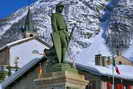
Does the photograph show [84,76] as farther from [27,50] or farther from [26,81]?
[27,50]

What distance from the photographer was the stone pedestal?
613 inches

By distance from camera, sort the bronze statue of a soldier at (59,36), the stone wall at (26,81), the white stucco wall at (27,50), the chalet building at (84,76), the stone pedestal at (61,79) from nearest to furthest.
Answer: the stone pedestal at (61,79) < the bronze statue of a soldier at (59,36) < the chalet building at (84,76) < the stone wall at (26,81) < the white stucco wall at (27,50)

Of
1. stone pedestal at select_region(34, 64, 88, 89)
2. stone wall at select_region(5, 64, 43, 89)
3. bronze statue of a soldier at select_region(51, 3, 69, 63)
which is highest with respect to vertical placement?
bronze statue of a soldier at select_region(51, 3, 69, 63)

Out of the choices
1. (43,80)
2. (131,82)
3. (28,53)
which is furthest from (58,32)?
(28,53)

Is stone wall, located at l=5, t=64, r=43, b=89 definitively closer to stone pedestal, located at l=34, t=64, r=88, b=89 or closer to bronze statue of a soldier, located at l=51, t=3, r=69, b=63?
bronze statue of a soldier, located at l=51, t=3, r=69, b=63

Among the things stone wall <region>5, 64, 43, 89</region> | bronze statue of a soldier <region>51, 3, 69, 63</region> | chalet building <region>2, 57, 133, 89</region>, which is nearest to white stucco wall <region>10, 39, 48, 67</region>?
chalet building <region>2, 57, 133, 89</region>

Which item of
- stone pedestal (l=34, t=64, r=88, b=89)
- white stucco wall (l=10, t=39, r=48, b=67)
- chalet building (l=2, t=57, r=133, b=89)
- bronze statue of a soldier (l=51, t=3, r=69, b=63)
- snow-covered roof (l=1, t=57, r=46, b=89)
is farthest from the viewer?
white stucco wall (l=10, t=39, r=48, b=67)

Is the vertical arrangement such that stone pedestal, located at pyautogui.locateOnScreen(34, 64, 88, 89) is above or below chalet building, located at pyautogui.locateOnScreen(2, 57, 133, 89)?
above

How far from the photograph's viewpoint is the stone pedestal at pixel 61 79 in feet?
51.1

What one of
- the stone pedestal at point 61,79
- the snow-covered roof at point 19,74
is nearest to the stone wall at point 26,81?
the snow-covered roof at point 19,74

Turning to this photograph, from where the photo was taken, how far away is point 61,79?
15.6 m

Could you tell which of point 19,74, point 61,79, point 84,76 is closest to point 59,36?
point 61,79

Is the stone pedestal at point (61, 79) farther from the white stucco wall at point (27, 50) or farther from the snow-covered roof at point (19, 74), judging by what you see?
the white stucco wall at point (27, 50)

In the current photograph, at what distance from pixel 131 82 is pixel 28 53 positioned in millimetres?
36867
